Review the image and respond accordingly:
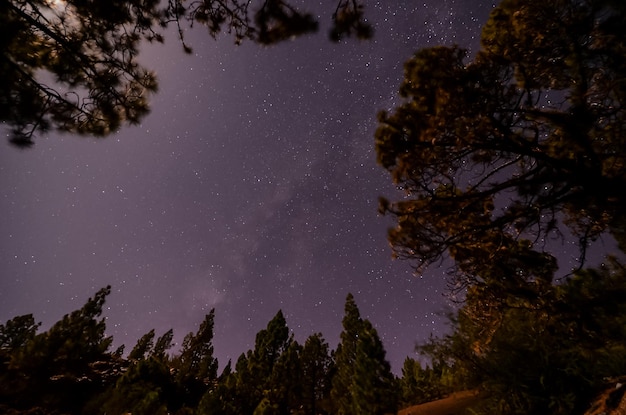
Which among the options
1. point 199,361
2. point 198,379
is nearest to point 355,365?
point 198,379

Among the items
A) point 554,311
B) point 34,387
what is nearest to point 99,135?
point 554,311

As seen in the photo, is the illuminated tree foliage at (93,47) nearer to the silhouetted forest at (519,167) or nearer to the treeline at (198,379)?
the silhouetted forest at (519,167)

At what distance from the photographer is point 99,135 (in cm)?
559

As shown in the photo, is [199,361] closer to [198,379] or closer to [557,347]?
[198,379]

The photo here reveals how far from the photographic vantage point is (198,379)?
140ft

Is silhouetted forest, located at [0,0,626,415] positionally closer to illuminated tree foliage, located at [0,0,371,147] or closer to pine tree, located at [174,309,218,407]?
illuminated tree foliage, located at [0,0,371,147]

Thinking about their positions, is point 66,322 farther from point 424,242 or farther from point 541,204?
point 541,204

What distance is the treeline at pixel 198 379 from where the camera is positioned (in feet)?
68.4

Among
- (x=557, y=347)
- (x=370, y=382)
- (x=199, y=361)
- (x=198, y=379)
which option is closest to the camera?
(x=557, y=347)

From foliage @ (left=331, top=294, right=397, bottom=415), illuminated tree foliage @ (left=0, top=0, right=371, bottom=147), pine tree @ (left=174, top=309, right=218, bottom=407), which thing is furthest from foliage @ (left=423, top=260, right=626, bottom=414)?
pine tree @ (left=174, top=309, right=218, bottom=407)

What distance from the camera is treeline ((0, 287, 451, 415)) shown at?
821 inches

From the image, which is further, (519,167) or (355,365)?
(355,365)

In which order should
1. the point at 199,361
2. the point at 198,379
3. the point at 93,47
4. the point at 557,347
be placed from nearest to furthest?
the point at 93,47, the point at 557,347, the point at 198,379, the point at 199,361

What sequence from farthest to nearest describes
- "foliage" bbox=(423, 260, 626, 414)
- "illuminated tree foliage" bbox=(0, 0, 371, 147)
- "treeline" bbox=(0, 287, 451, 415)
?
"treeline" bbox=(0, 287, 451, 415), "foliage" bbox=(423, 260, 626, 414), "illuminated tree foliage" bbox=(0, 0, 371, 147)
